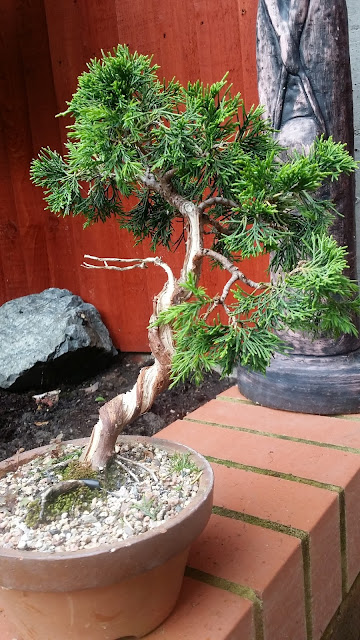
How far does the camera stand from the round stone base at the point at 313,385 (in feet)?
5.50

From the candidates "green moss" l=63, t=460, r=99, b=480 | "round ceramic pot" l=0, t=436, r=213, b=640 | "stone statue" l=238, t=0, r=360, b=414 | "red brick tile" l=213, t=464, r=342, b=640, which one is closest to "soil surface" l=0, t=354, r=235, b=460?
"stone statue" l=238, t=0, r=360, b=414

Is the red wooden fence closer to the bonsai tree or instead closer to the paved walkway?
the paved walkway

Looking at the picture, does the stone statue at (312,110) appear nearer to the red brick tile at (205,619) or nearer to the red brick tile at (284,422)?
the red brick tile at (284,422)

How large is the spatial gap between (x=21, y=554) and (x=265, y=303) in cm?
50

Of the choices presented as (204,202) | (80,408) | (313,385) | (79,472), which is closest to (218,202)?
(204,202)

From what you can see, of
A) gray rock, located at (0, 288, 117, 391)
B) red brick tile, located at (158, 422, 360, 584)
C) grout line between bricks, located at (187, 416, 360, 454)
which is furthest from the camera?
gray rock, located at (0, 288, 117, 391)

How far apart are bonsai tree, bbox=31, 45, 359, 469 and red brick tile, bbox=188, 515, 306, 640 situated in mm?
301

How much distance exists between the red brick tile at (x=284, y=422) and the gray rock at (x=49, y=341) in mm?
1042

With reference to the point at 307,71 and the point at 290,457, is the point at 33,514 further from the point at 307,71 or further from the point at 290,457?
the point at 307,71

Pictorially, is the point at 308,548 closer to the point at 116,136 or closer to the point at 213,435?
the point at 213,435

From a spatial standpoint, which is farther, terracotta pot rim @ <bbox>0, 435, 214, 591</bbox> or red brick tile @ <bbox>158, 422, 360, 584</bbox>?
red brick tile @ <bbox>158, 422, 360, 584</bbox>

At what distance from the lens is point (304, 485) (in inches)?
51.4

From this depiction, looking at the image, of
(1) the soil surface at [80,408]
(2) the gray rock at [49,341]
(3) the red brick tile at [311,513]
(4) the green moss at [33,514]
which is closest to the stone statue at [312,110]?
(3) the red brick tile at [311,513]

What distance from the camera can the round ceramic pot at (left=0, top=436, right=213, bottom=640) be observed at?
0.76 metres
